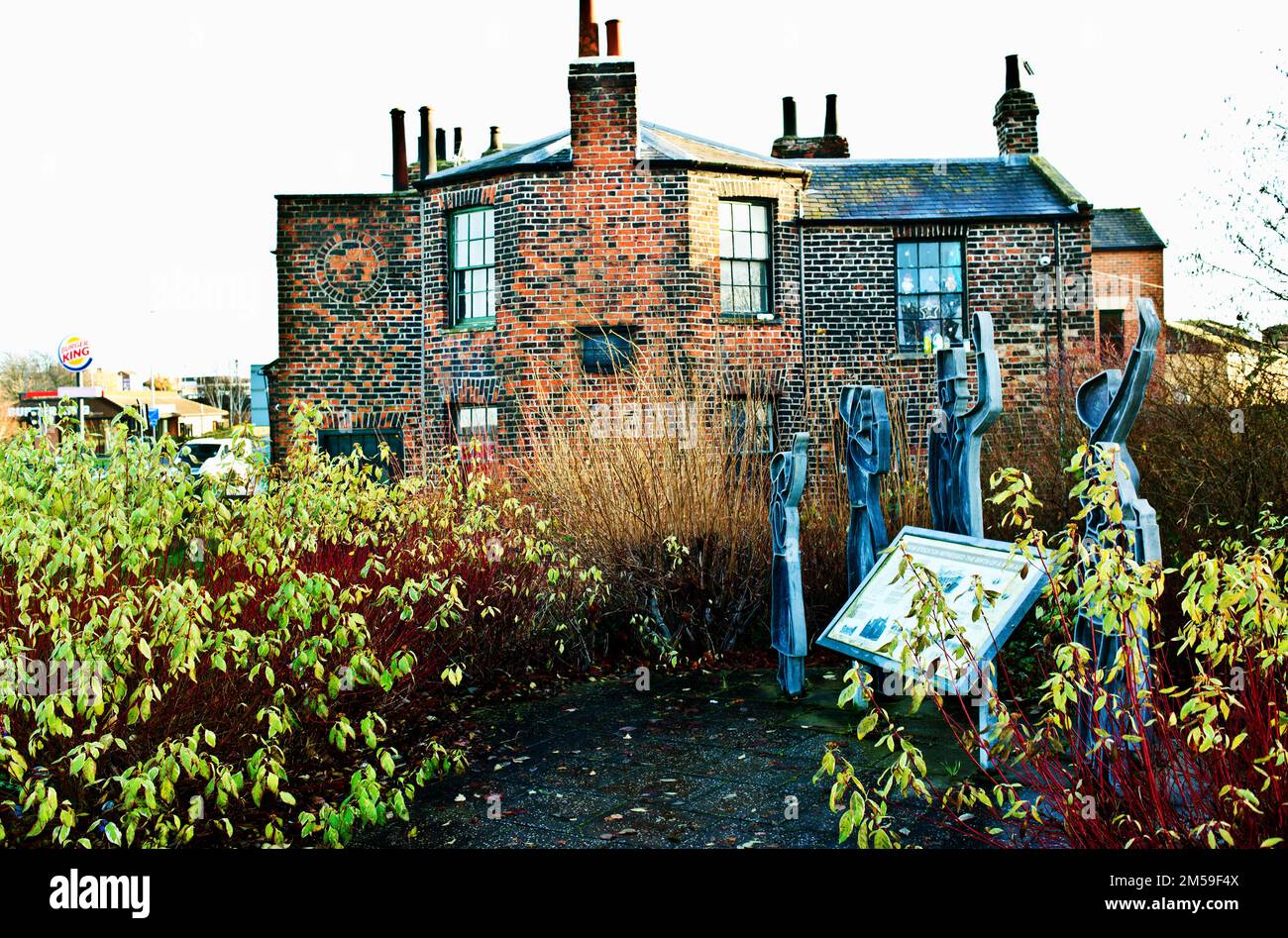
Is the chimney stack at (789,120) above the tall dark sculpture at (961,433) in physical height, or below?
above

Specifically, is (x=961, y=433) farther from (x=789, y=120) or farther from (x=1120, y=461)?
(x=789, y=120)

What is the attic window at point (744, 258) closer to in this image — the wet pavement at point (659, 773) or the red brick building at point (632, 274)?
the red brick building at point (632, 274)

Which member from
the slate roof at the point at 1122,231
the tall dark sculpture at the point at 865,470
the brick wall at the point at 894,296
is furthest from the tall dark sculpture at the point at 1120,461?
→ the slate roof at the point at 1122,231

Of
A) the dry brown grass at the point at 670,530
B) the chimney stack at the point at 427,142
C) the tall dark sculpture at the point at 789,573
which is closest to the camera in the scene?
the tall dark sculpture at the point at 789,573

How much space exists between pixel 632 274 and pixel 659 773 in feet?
37.5

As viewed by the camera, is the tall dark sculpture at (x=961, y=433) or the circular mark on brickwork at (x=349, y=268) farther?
the circular mark on brickwork at (x=349, y=268)

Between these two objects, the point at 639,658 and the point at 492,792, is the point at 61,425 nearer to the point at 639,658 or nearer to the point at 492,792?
the point at 492,792

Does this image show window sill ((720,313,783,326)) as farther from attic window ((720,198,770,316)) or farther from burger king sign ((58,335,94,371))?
burger king sign ((58,335,94,371))

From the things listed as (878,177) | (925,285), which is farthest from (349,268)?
(925,285)

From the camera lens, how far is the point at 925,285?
1702 centimetres

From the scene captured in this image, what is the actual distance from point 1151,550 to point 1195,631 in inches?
44.0

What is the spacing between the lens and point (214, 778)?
3672 mm

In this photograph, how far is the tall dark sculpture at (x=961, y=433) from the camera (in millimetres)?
5691

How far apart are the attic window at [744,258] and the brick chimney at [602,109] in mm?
1873
